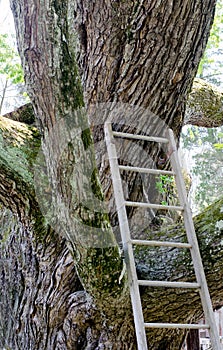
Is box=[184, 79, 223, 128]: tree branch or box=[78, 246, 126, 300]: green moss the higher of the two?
box=[184, 79, 223, 128]: tree branch

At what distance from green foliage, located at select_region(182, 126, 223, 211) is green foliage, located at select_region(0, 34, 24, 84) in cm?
734

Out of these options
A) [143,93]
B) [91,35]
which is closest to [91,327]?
[143,93]

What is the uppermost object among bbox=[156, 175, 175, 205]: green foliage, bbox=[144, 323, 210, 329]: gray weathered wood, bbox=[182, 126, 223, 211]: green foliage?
bbox=[182, 126, 223, 211]: green foliage

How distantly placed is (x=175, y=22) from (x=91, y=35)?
0.48 meters

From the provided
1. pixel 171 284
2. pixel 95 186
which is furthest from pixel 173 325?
pixel 95 186

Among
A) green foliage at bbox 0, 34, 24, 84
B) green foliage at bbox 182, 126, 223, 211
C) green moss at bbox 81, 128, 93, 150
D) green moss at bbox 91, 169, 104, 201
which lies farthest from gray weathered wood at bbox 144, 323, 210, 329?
green foliage at bbox 182, 126, 223, 211

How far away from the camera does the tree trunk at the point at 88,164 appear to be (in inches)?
76.3

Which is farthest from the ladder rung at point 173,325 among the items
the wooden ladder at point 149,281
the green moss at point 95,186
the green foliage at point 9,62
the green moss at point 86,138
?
the green foliage at point 9,62

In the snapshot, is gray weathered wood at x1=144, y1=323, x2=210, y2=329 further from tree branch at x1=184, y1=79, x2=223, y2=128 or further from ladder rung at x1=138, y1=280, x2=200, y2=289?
tree branch at x1=184, y1=79, x2=223, y2=128

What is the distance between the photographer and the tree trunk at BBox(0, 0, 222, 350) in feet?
6.36

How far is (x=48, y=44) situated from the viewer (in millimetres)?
1919

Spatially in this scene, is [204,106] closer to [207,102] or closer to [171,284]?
[207,102]

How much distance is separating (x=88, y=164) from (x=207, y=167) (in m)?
11.0

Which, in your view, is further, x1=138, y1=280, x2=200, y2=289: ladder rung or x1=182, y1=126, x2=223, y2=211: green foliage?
x1=182, y1=126, x2=223, y2=211: green foliage
